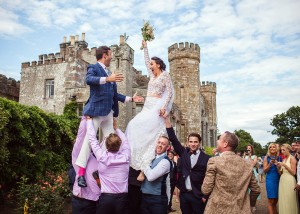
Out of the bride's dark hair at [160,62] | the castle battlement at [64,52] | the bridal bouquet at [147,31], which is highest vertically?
the castle battlement at [64,52]

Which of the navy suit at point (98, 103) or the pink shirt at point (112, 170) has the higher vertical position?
the navy suit at point (98, 103)

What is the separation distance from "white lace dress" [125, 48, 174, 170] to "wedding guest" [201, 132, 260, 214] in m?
1.24

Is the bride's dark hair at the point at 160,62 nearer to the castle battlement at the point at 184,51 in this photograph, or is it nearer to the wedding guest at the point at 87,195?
the wedding guest at the point at 87,195

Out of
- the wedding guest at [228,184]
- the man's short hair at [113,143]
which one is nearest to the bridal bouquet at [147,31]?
the man's short hair at [113,143]

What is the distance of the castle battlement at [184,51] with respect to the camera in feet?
102

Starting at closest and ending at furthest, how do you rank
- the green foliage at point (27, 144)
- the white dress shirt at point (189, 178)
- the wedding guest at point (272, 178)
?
the white dress shirt at point (189, 178) → the wedding guest at point (272, 178) → the green foliage at point (27, 144)

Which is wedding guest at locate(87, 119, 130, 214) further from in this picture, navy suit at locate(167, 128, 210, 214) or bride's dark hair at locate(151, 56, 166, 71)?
bride's dark hair at locate(151, 56, 166, 71)

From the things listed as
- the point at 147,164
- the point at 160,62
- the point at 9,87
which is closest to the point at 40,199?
the point at 147,164

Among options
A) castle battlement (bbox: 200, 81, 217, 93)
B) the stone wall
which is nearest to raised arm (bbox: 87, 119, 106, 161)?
the stone wall

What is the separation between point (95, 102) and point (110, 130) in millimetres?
640

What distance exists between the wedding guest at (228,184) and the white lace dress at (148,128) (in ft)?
4.06

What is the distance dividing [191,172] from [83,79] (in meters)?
22.3

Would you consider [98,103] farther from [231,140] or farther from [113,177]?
[231,140]

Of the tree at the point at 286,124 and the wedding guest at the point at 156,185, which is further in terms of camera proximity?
the tree at the point at 286,124
